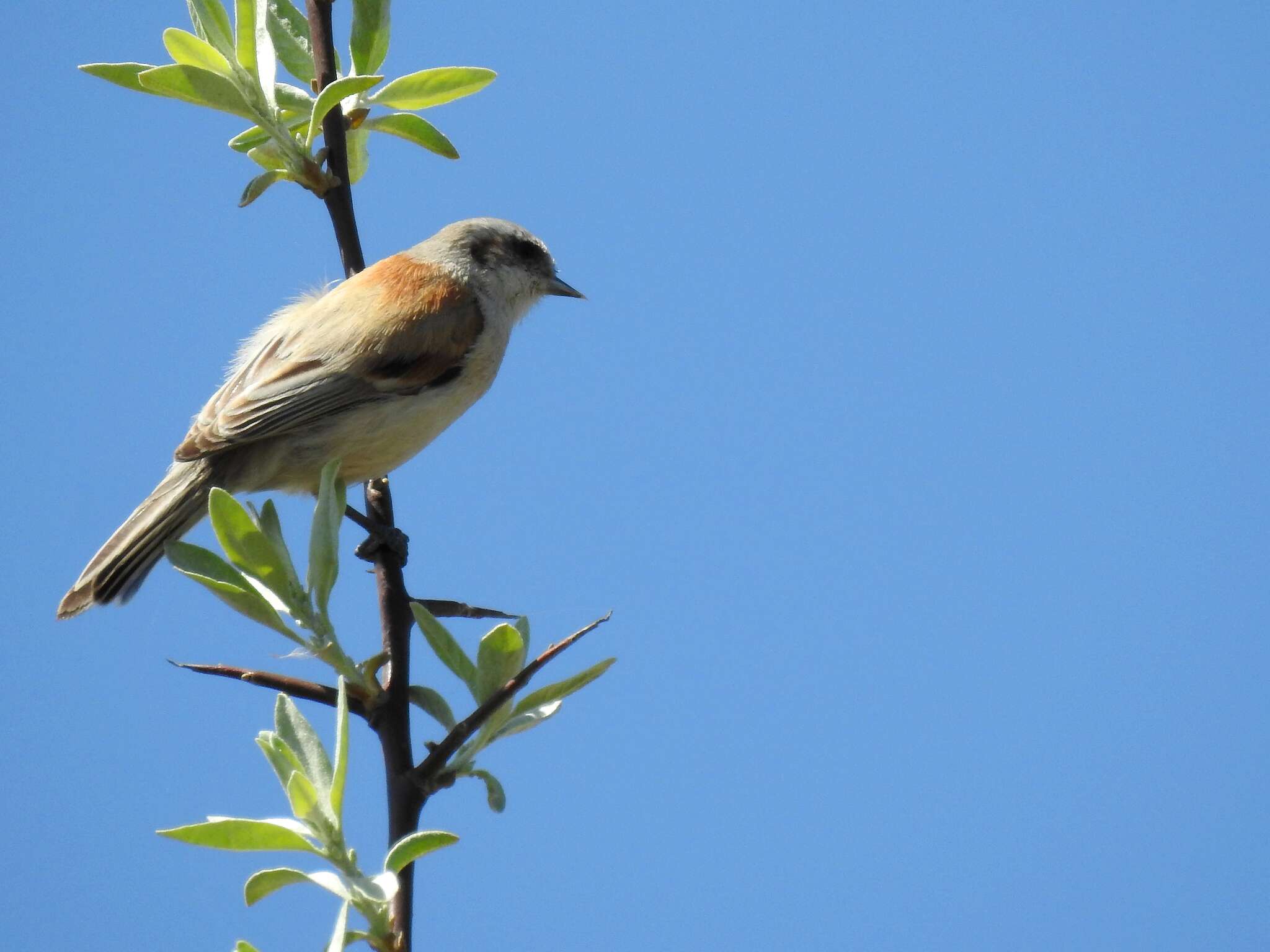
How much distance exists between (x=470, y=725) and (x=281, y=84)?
140 centimetres

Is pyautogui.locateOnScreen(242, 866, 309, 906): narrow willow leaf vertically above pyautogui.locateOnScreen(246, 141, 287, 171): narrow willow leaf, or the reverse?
pyautogui.locateOnScreen(246, 141, 287, 171): narrow willow leaf

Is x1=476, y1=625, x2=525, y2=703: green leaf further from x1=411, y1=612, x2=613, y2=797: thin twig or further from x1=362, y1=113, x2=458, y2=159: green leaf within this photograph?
x1=362, y1=113, x2=458, y2=159: green leaf

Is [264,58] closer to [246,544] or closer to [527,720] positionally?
[246,544]

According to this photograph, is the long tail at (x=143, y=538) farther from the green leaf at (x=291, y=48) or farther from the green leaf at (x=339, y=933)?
the green leaf at (x=339, y=933)

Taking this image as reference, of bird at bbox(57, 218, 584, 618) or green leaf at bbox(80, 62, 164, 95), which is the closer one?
green leaf at bbox(80, 62, 164, 95)

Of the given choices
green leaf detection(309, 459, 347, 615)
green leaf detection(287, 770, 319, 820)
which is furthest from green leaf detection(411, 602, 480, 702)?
green leaf detection(287, 770, 319, 820)

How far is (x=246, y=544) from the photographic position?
192cm

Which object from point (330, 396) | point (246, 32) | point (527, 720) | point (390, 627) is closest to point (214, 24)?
point (246, 32)

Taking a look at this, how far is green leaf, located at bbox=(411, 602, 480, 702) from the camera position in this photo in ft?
6.52

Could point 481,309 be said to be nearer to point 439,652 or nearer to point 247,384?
Answer: point 247,384

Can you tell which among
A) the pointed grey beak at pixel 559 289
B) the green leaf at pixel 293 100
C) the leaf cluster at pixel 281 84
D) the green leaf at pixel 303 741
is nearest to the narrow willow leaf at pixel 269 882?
the green leaf at pixel 303 741

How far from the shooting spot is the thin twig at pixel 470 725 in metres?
1.61

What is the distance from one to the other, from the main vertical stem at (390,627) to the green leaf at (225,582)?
0.60ft

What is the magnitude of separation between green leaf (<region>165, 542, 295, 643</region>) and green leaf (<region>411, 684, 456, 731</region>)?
218 mm
